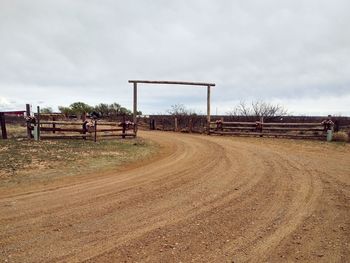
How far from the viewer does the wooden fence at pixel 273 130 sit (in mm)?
20422

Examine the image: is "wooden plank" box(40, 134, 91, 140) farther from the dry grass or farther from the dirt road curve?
the dirt road curve

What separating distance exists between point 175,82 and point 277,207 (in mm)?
16126

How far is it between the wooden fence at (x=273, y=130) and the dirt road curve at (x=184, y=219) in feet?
38.0

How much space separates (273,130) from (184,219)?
18012mm

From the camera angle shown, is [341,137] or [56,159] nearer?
[56,159]

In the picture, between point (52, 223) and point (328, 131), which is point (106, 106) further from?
point (52, 223)

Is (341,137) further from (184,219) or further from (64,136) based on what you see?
(184,219)

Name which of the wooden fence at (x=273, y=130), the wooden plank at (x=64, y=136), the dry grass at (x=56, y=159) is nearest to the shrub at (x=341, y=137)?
the wooden fence at (x=273, y=130)

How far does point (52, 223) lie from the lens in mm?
5316

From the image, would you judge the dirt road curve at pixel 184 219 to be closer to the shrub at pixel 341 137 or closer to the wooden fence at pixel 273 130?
the shrub at pixel 341 137

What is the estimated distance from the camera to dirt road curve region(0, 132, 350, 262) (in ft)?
14.3

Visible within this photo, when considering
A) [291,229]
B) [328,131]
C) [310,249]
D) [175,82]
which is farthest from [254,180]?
[175,82]

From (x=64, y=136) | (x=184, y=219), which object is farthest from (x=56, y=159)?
(x=184, y=219)

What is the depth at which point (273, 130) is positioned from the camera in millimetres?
22469
